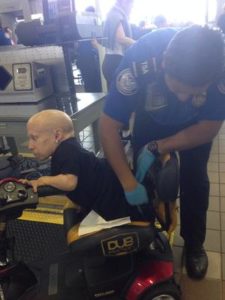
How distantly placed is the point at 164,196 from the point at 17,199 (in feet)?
1.33

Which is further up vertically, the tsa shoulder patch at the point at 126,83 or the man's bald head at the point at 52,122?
the tsa shoulder patch at the point at 126,83

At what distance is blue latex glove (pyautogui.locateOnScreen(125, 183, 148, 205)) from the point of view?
96cm

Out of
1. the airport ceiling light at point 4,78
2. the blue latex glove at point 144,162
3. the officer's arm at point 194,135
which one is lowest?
the blue latex glove at point 144,162

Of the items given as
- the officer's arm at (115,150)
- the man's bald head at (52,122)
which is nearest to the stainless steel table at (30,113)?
the man's bald head at (52,122)

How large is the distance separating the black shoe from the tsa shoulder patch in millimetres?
836

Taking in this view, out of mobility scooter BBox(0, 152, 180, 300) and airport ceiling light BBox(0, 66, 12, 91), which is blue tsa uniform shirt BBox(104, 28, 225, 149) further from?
airport ceiling light BBox(0, 66, 12, 91)

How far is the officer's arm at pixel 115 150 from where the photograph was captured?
0.97m

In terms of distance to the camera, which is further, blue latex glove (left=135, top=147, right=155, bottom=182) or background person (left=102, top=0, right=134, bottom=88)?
background person (left=102, top=0, right=134, bottom=88)

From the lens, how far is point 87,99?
5.75 ft

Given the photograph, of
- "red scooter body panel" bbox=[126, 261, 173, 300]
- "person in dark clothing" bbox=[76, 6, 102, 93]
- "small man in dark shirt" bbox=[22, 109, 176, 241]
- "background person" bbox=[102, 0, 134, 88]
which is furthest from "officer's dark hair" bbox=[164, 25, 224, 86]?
"person in dark clothing" bbox=[76, 6, 102, 93]

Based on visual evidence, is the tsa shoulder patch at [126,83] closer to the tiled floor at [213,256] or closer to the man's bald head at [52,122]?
the man's bald head at [52,122]

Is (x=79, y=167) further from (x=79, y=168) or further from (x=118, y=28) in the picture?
(x=118, y=28)

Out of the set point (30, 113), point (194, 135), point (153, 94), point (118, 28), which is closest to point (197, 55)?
point (153, 94)

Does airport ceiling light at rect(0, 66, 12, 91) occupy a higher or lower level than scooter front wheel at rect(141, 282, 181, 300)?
higher
